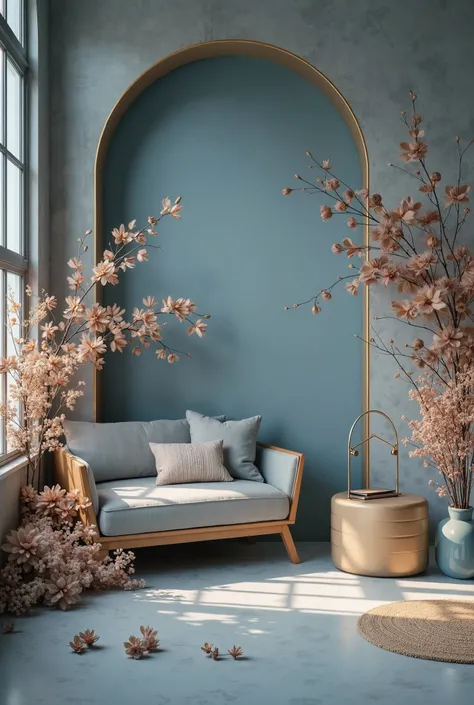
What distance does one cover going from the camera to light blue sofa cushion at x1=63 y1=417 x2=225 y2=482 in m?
4.74

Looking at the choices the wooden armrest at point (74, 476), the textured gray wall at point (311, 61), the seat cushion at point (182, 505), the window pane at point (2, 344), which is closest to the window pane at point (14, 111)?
the textured gray wall at point (311, 61)

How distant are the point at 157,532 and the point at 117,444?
0.73 meters

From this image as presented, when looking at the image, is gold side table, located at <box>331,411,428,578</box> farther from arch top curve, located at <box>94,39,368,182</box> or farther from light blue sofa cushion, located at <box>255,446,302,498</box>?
arch top curve, located at <box>94,39,368,182</box>

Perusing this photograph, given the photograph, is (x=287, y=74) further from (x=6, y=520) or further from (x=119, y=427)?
(x=6, y=520)

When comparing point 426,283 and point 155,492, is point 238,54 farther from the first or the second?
point 155,492

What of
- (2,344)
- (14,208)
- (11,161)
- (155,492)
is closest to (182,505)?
(155,492)

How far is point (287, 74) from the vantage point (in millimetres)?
5406

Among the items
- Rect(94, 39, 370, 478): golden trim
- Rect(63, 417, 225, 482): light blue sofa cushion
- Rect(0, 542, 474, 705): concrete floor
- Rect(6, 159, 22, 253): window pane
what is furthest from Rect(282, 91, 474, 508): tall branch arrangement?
Rect(6, 159, 22, 253): window pane

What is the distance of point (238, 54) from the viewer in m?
5.38

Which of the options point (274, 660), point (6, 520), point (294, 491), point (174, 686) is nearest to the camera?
point (174, 686)

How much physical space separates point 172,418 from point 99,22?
2.74m

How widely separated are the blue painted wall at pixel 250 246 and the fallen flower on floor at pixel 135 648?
230cm

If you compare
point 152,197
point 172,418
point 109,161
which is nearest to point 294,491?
point 172,418

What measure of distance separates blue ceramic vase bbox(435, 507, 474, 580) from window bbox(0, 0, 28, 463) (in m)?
2.56
